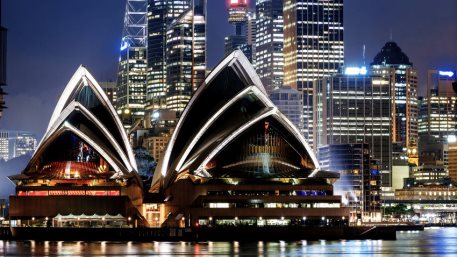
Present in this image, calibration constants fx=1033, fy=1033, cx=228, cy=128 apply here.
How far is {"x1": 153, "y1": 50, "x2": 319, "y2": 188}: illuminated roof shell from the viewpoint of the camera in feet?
395

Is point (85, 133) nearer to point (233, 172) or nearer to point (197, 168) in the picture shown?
point (197, 168)

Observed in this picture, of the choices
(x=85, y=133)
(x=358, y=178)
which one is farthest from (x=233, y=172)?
(x=358, y=178)

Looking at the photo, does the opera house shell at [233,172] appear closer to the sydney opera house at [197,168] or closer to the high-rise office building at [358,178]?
the sydney opera house at [197,168]

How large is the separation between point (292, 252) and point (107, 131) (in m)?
43.5

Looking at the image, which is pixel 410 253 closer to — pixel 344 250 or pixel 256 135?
pixel 344 250

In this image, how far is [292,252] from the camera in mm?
85438

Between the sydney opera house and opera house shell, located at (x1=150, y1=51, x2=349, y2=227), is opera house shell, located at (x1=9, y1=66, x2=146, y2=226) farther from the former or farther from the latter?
opera house shell, located at (x1=150, y1=51, x2=349, y2=227)

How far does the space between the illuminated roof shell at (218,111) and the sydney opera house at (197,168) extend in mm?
→ 118

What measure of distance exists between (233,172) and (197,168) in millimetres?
4929

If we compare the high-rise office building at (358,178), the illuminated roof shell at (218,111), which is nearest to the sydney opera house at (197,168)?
the illuminated roof shell at (218,111)

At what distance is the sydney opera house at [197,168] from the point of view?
398 feet

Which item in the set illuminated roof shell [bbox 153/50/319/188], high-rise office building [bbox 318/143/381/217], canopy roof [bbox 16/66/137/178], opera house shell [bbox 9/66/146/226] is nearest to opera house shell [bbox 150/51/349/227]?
illuminated roof shell [bbox 153/50/319/188]

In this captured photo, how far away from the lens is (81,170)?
125812mm

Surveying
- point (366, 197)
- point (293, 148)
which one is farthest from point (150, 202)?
point (366, 197)
